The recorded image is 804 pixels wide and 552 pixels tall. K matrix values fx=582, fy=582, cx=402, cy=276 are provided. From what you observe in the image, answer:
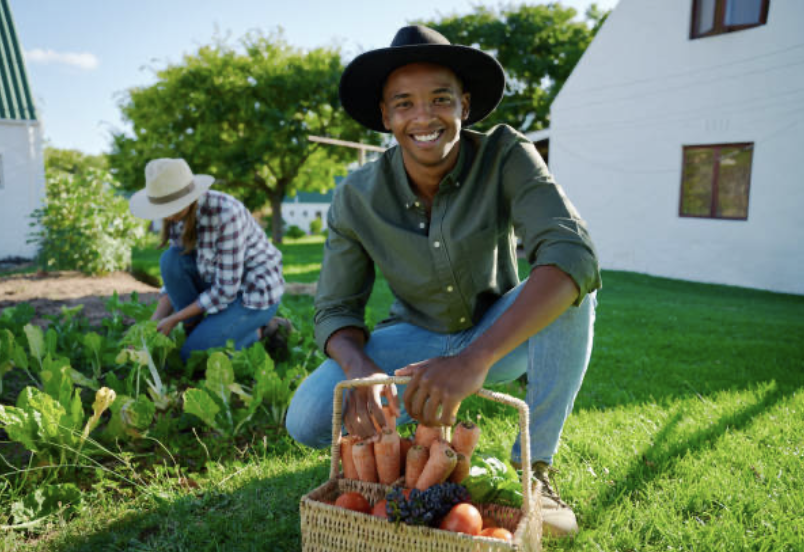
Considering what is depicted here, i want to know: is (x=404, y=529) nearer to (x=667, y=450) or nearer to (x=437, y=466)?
(x=437, y=466)

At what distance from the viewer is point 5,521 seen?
2.22 metres

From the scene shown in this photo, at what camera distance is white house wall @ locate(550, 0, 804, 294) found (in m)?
8.71

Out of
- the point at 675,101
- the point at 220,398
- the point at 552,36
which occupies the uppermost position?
the point at 552,36

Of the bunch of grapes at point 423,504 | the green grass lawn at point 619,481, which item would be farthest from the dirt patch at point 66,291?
the bunch of grapes at point 423,504

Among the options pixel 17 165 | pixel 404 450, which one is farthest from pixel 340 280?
pixel 17 165

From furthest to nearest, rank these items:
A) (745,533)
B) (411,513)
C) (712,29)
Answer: (712,29)
(745,533)
(411,513)

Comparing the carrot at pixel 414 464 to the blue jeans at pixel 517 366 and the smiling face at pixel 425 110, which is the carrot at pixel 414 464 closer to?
the blue jeans at pixel 517 366

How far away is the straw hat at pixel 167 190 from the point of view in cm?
362

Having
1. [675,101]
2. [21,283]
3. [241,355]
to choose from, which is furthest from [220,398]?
[675,101]

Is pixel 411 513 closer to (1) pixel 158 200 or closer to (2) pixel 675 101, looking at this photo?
(1) pixel 158 200

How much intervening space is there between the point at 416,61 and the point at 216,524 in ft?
6.12

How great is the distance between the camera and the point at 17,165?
12383 mm

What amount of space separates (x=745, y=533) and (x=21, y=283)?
8.59m

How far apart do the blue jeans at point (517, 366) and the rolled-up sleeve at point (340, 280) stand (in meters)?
0.15
